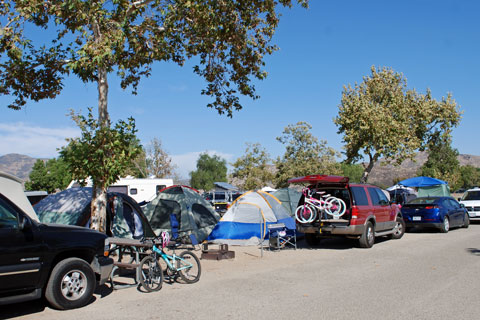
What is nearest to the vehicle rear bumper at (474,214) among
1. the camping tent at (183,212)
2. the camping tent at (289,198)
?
the camping tent at (289,198)

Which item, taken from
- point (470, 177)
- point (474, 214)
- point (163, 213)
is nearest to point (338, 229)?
point (163, 213)

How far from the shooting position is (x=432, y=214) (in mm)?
16391

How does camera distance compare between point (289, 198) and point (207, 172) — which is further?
point (207, 172)

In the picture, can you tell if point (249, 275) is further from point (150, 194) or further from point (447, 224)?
point (150, 194)

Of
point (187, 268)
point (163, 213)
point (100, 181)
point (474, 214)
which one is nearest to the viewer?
point (187, 268)

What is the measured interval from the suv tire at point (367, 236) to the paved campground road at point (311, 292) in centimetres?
119

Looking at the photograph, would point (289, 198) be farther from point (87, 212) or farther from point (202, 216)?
point (87, 212)

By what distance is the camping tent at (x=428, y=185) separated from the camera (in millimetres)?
26438

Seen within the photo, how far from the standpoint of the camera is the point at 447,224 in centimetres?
1686

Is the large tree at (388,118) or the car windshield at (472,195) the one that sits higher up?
the large tree at (388,118)

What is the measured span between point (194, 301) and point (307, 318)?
6.32ft

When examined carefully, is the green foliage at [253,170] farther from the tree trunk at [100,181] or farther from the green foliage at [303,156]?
the tree trunk at [100,181]

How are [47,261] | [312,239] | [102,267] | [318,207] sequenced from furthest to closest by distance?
1. [312,239]
2. [318,207]
3. [102,267]
4. [47,261]

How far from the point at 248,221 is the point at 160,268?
20.3ft
